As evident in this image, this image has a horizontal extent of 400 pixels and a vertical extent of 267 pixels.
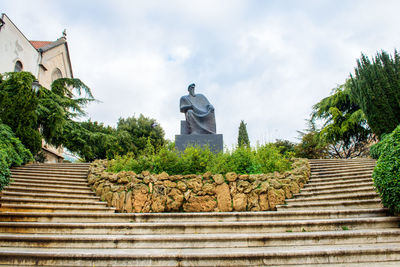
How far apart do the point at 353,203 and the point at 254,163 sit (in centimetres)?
255

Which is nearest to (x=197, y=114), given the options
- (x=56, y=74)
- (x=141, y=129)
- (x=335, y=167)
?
(x=335, y=167)

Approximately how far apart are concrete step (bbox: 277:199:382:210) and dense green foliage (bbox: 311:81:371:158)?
12.4 m

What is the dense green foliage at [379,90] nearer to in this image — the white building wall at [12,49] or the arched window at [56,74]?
the white building wall at [12,49]

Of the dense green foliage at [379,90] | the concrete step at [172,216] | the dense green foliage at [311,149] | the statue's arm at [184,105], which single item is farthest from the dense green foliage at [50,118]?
the dense green foliage at [311,149]

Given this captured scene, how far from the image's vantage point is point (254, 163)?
6703 mm

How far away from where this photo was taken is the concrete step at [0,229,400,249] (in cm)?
346

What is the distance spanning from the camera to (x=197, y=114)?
32.0 feet

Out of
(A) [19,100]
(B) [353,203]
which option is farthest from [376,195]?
(A) [19,100]

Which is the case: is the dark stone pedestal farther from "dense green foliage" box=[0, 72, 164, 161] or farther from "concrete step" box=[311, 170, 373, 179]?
"concrete step" box=[311, 170, 373, 179]

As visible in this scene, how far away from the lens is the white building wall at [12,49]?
49.0 ft

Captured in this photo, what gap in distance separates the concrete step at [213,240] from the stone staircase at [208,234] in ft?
0.05

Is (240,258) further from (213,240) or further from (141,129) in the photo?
(141,129)

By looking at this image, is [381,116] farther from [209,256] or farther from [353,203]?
[209,256]

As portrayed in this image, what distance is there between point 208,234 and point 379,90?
11065mm
